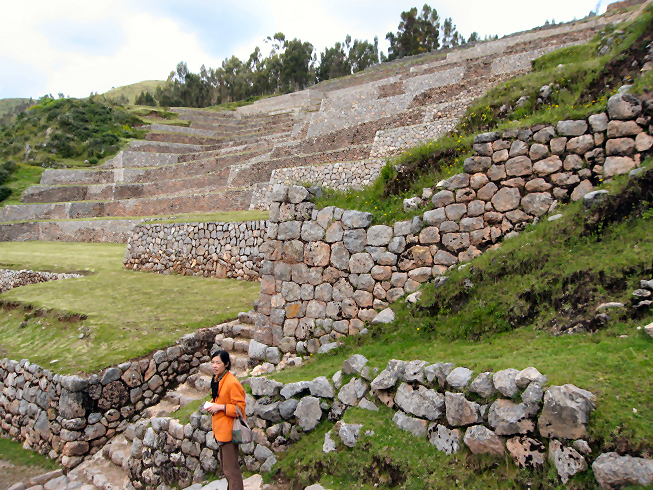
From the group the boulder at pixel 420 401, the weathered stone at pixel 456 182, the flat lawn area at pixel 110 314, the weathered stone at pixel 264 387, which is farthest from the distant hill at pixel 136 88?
the boulder at pixel 420 401

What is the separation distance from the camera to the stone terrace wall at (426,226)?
5.66m

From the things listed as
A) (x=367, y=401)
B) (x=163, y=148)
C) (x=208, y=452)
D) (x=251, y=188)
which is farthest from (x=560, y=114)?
(x=163, y=148)

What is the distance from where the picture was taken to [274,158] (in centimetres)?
2678

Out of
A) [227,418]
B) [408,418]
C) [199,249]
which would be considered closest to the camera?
[227,418]

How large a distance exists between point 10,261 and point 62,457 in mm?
13633

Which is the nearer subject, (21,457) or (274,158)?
(21,457)

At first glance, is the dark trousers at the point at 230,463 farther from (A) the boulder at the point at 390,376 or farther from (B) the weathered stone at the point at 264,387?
(A) the boulder at the point at 390,376

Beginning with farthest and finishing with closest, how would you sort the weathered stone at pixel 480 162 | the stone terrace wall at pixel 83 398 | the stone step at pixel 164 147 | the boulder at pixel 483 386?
the stone step at pixel 164 147 → the stone terrace wall at pixel 83 398 → the weathered stone at pixel 480 162 → the boulder at pixel 483 386

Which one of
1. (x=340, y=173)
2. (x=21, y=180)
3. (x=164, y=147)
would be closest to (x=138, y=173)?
(x=164, y=147)

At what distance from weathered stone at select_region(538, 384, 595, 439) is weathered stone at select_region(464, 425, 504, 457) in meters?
0.40

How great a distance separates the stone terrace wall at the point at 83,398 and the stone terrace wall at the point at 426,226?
6.81 feet

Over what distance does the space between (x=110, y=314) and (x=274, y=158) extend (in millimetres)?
18310

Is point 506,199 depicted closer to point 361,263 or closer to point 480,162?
point 480,162

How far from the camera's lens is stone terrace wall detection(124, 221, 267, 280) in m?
13.6
